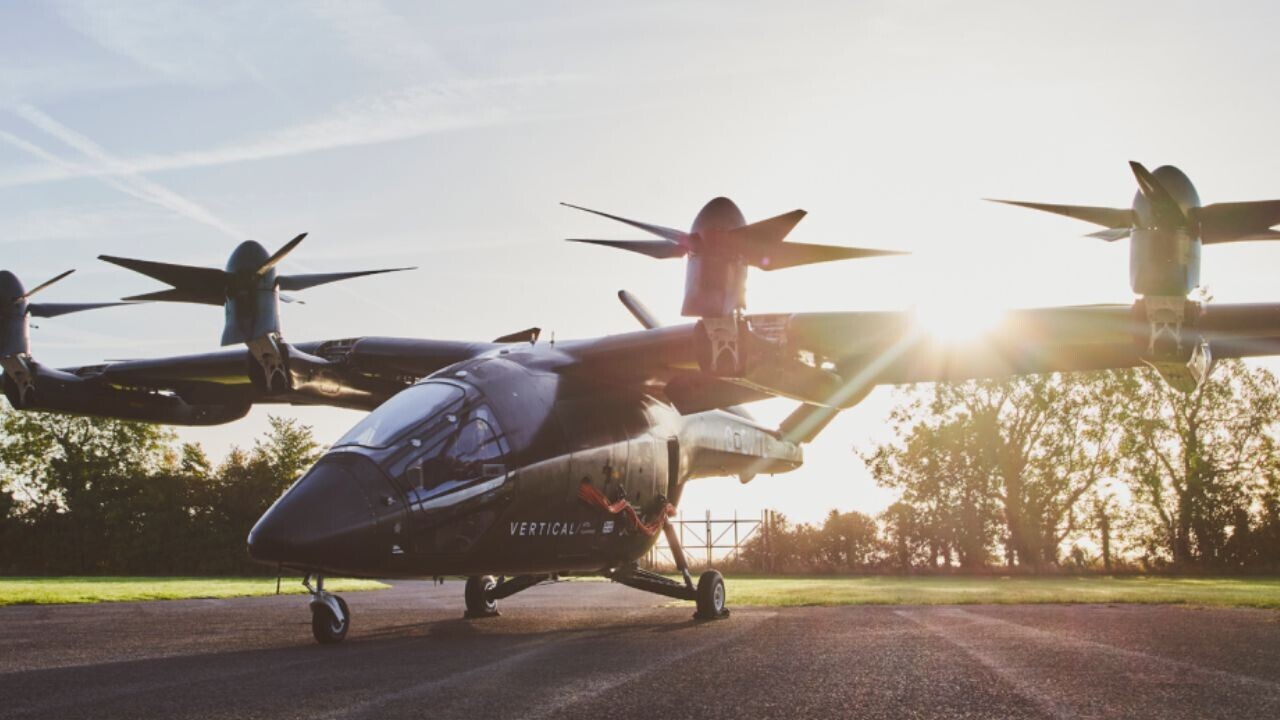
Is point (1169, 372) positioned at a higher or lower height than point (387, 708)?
higher

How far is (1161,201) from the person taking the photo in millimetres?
13430

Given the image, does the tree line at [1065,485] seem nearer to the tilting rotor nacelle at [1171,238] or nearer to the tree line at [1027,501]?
the tree line at [1027,501]

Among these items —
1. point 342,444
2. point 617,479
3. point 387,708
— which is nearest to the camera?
point 387,708

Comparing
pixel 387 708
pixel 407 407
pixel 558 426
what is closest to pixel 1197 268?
pixel 558 426

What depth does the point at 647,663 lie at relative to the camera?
369 inches

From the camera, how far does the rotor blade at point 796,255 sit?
45.8 feet

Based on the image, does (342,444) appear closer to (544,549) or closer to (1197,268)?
(544,549)

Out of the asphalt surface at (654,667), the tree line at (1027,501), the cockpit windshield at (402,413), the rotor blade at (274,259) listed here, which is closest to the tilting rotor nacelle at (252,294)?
the rotor blade at (274,259)

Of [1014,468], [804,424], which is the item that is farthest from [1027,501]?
[804,424]

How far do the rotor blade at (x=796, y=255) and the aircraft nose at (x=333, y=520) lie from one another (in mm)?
6022

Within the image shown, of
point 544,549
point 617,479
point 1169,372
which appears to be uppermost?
point 1169,372

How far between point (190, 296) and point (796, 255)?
8.73 meters

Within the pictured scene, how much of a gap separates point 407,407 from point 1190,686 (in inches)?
333

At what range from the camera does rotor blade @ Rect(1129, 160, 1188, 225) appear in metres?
13.3
